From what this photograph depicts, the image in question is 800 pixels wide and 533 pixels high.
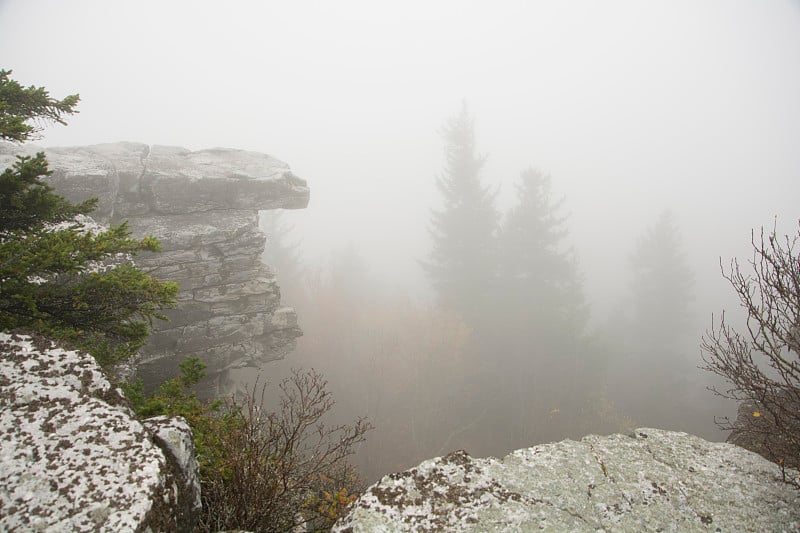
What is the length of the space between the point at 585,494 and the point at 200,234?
39.7 ft

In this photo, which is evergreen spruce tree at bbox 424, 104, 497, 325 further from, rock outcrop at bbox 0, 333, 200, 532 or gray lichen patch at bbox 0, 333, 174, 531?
gray lichen patch at bbox 0, 333, 174, 531

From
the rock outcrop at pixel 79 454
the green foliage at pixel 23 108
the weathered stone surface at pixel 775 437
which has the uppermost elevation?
the green foliage at pixel 23 108

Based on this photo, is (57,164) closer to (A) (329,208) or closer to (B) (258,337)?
(B) (258,337)

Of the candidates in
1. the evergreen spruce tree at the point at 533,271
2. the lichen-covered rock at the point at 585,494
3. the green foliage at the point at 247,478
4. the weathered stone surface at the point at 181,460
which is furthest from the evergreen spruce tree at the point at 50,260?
the evergreen spruce tree at the point at 533,271

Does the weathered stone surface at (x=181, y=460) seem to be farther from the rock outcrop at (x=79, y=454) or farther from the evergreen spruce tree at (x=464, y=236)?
the evergreen spruce tree at (x=464, y=236)

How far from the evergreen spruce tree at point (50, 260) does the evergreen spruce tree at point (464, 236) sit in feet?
70.4

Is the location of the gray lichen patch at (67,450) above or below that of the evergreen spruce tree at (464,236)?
below

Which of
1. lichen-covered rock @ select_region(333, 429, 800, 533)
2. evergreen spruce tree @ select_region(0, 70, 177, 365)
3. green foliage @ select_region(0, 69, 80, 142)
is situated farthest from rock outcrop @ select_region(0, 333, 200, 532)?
green foliage @ select_region(0, 69, 80, 142)

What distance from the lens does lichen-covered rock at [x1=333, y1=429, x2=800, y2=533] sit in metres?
3.27

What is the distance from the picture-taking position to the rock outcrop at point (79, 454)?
2.30 meters

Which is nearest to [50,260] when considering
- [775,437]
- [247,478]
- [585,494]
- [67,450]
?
[67,450]

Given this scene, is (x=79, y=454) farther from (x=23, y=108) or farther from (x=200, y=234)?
(x=200, y=234)

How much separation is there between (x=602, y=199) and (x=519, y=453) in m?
88.3

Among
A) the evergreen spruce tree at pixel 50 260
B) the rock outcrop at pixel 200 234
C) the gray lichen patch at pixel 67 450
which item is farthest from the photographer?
the rock outcrop at pixel 200 234
